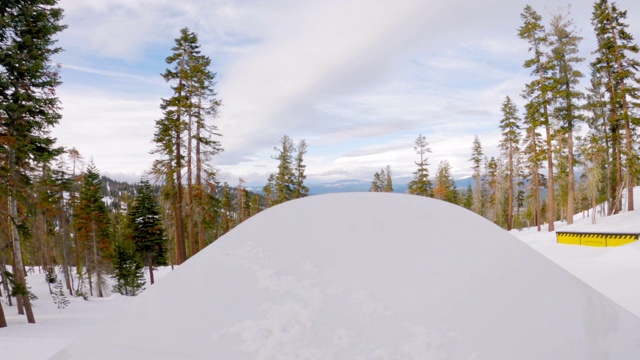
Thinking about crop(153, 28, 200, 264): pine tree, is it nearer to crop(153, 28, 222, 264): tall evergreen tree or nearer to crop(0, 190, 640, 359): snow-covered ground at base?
crop(153, 28, 222, 264): tall evergreen tree

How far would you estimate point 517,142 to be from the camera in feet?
129

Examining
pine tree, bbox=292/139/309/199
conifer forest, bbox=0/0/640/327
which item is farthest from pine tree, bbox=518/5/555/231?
pine tree, bbox=292/139/309/199

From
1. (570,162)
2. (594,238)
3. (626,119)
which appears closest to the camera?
(594,238)

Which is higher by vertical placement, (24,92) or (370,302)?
(24,92)

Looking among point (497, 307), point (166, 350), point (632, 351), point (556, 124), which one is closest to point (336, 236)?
point (497, 307)

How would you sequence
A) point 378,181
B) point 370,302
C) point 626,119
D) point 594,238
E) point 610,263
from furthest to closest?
point 378,181 < point 626,119 < point 594,238 < point 610,263 < point 370,302

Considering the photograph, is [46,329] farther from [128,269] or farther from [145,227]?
[145,227]

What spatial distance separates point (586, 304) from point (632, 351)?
512 mm

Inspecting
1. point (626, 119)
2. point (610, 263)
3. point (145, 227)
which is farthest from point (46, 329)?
point (626, 119)

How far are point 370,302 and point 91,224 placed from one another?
35.3m

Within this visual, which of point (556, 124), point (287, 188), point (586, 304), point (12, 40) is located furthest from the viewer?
point (287, 188)

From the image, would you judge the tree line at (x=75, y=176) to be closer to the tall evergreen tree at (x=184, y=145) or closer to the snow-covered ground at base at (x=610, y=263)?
the tall evergreen tree at (x=184, y=145)

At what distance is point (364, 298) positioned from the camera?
345 cm

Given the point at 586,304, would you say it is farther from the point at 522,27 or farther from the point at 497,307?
the point at 522,27
